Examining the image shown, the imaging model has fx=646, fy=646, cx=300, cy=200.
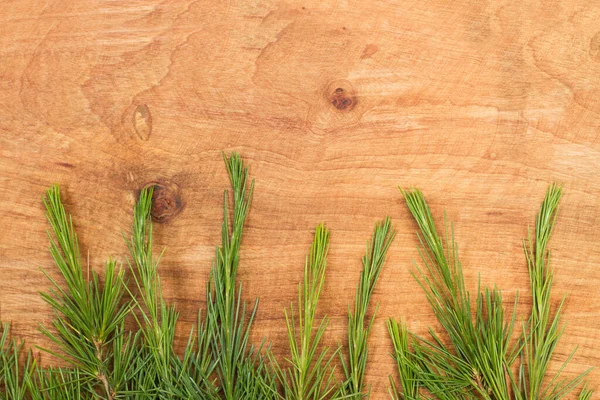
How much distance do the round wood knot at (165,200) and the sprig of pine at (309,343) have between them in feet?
0.66

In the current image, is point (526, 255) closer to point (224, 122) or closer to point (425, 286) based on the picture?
point (425, 286)

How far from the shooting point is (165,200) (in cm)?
92

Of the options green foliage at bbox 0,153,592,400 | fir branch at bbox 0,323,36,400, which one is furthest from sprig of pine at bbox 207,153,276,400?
fir branch at bbox 0,323,36,400

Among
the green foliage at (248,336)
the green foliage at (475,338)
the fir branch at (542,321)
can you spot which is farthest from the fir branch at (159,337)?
the fir branch at (542,321)

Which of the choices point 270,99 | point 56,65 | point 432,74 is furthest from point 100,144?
point 432,74

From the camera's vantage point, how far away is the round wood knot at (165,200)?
92cm

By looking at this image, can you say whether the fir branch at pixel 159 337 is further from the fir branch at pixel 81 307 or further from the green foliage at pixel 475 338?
the green foliage at pixel 475 338

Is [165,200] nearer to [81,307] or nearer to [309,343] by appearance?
[81,307]

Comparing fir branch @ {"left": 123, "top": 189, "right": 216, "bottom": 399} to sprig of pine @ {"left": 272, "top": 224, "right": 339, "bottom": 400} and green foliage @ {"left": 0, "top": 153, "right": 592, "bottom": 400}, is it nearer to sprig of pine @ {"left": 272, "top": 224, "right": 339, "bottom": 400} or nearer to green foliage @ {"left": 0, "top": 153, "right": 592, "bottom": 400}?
green foliage @ {"left": 0, "top": 153, "right": 592, "bottom": 400}

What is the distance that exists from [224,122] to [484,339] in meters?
0.47

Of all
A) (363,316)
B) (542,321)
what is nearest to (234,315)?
(363,316)

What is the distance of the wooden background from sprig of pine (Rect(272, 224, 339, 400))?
0.02 meters

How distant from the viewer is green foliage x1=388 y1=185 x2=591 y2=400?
86 cm

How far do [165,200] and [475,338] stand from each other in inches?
18.5
